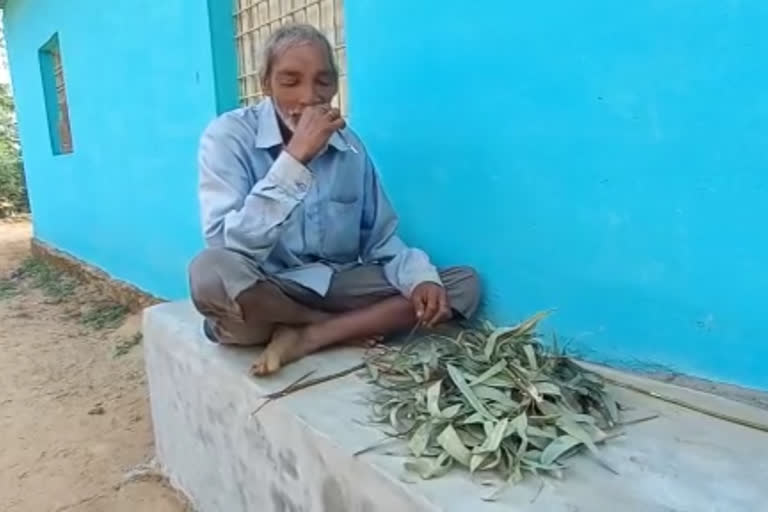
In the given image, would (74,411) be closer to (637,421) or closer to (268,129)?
(268,129)

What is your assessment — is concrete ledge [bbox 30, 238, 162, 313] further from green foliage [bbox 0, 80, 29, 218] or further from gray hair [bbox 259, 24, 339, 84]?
green foliage [bbox 0, 80, 29, 218]

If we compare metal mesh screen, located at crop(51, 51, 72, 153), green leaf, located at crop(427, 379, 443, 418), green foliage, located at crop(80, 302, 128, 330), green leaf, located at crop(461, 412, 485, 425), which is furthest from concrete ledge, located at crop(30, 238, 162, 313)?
green leaf, located at crop(461, 412, 485, 425)

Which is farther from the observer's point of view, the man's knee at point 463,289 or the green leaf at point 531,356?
the man's knee at point 463,289

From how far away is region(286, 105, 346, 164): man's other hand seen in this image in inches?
60.5

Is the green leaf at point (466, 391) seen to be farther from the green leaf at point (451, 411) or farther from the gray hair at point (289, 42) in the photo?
the gray hair at point (289, 42)

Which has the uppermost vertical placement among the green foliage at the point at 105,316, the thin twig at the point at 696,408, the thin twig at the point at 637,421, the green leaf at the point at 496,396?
the green leaf at the point at 496,396

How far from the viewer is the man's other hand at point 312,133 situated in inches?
60.5

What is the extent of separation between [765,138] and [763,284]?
0.92ft

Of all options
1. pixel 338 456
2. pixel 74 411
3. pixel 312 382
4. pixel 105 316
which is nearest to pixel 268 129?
pixel 312 382

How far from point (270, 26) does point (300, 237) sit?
1420mm

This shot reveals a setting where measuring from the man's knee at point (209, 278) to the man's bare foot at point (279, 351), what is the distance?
169mm

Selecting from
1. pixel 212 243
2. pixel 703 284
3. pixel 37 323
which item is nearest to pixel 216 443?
pixel 212 243

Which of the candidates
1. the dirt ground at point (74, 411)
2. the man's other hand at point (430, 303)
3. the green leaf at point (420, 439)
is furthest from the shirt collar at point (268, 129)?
the dirt ground at point (74, 411)

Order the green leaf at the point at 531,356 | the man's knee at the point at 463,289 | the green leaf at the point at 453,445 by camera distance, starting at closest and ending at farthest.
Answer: the green leaf at the point at 453,445 → the green leaf at the point at 531,356 → the man's knee at the point at 463,289
